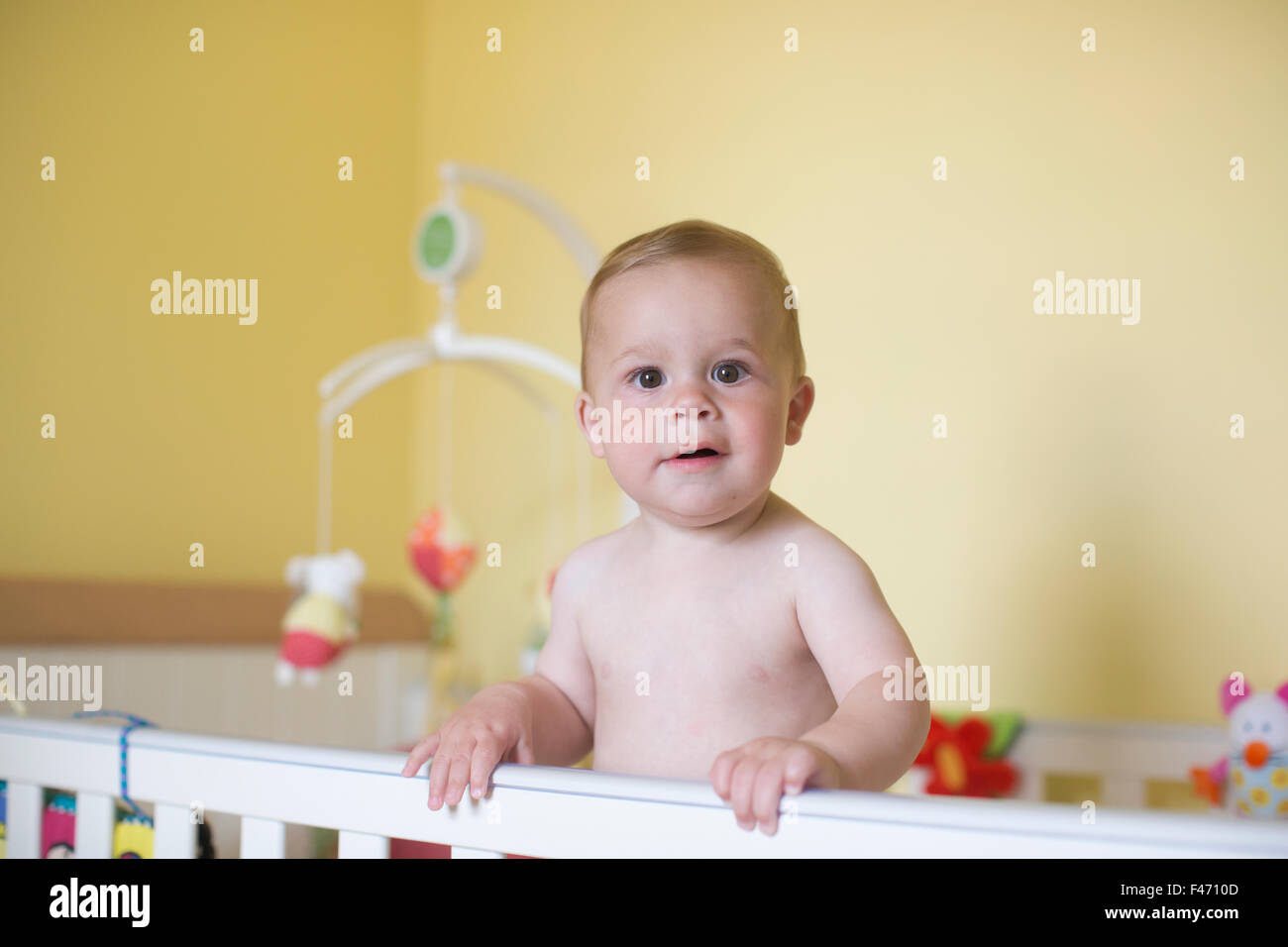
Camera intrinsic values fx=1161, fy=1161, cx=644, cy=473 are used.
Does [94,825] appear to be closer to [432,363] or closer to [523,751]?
[523,751]

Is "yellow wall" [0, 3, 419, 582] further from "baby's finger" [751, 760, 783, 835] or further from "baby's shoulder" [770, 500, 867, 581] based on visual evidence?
"baby's finger" [751, 760, 783, 835]

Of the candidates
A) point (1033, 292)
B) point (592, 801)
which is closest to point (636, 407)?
point (592, 801)

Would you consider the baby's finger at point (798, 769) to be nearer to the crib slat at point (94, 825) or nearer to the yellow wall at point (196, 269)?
the crib slat at point (94, 825)

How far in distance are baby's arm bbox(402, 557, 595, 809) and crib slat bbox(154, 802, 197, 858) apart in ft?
0.64

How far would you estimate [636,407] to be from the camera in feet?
2.54

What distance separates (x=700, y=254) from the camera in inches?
31.0

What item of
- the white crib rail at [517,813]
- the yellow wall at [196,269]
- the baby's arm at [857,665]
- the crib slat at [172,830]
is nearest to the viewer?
the white crib rail at [517,813]

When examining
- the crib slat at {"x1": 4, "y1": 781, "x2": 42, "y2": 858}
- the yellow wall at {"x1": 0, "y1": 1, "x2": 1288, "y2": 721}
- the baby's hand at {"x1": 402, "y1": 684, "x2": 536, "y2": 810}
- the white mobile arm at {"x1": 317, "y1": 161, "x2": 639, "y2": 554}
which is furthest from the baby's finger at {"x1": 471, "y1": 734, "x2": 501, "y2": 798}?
the yellow wall at {"x1": 0, "y1": 1, "x2": 1288, "y2": 721}

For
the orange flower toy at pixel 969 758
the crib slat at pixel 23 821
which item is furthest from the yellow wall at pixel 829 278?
the crib slat at pixel 23 821

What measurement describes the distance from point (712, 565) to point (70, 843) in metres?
0.56

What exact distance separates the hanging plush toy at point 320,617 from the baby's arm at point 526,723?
56 centimetres

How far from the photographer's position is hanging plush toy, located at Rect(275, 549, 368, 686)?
1375 mm

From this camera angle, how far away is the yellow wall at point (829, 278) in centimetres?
144

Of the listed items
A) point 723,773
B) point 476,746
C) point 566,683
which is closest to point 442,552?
point 566,683
